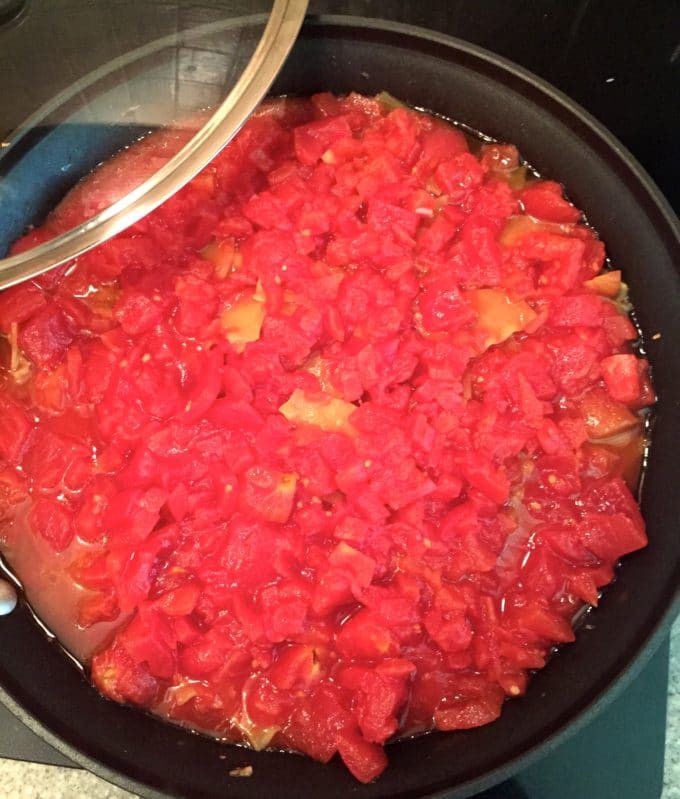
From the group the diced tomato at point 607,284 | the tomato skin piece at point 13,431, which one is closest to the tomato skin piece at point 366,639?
the tomato skin piece at point 13,431

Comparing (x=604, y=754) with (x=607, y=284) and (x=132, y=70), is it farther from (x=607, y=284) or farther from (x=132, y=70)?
(x=132, y=70)

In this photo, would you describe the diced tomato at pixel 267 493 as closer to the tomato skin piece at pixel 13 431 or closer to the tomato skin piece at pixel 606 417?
the tomato skin piece at pixel 13 431

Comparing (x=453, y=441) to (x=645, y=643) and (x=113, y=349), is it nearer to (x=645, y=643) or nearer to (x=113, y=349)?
(x=645, y=643)

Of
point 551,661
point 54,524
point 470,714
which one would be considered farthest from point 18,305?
point 551,661

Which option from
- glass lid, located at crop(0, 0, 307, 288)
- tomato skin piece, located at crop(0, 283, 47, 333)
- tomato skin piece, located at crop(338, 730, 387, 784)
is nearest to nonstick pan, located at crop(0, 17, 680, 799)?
tomato skin piece, located at crop(338, 730, 387, 784)

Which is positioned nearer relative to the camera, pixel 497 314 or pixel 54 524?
pixel 54 524

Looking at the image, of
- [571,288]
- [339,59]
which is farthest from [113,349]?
[571,288]

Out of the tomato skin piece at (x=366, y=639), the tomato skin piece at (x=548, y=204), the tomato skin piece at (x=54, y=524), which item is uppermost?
the tomato skin piece at (x=548, y=204)

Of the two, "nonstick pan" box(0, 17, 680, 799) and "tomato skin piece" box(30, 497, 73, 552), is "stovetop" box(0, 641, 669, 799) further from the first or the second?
"tomato skin piece" box(30, 497, 73, 552)
